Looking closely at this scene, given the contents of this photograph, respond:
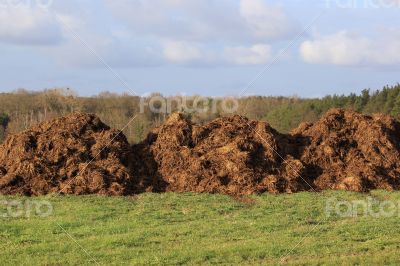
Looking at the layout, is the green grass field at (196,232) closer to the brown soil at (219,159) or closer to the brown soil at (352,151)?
the brown soil at (219,159)

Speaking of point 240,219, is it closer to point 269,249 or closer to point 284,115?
point 269,249

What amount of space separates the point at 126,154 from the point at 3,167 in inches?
179

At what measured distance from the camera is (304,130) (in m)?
25.4

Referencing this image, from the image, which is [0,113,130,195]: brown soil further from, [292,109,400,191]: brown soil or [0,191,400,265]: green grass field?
[292,109,400,191]: brown soil

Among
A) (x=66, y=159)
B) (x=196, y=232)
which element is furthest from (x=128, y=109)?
(x=196, y=232)

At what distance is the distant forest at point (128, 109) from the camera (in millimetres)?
45250

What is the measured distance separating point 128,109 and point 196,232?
117 ft

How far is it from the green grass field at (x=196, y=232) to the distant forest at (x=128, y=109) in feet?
69.1

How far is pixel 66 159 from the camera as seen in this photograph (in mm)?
22094

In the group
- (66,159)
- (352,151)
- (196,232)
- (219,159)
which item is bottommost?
(196,232)

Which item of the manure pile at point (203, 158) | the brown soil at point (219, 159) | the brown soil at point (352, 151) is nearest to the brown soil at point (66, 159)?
the manure pile at point (203, 158)

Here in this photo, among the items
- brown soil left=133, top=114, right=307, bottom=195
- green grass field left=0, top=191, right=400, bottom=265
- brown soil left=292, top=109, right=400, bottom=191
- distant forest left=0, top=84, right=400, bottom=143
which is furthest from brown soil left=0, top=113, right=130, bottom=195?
distant forest left=0, top=84, right=400, bottom=143

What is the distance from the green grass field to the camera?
12633 mm

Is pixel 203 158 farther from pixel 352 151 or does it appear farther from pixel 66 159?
pixel 352 151
